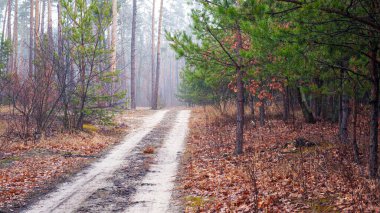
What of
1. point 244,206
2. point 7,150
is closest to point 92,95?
point 7,150

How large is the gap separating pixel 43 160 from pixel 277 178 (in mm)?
7795

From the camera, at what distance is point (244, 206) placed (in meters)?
6.61

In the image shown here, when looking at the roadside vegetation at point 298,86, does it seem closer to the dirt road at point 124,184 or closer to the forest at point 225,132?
the forest at point 225,132

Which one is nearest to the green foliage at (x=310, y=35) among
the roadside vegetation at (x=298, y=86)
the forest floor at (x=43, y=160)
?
the roadside vegetation at (x=298, y=86)

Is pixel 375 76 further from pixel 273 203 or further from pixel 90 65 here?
pixel 90 65

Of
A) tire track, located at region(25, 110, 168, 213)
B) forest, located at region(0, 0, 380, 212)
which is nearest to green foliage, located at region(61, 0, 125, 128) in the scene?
forest, located at region(0, 0, 380, 212)

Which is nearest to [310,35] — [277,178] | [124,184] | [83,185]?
[277,178]

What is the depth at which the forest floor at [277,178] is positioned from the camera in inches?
241

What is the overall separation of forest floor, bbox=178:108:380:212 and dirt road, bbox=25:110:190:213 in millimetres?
Result: 530

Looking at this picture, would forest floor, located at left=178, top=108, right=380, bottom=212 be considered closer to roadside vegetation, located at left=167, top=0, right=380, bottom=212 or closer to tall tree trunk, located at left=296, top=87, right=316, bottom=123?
roadside vegetation, located at left=167, top=0, right=380, bottom=212

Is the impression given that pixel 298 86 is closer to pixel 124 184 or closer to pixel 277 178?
pixel 277 178

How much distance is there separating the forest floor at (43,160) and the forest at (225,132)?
4cm

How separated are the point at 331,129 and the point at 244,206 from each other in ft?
31.0

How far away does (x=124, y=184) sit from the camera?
916cm
